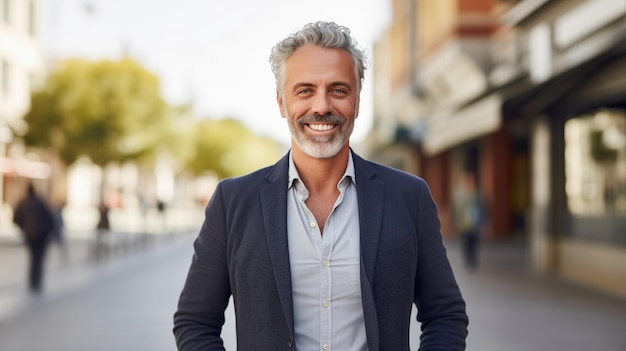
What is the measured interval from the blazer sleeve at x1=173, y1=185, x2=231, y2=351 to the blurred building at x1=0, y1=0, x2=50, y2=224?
35764mm

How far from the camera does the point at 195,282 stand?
92.6 inches

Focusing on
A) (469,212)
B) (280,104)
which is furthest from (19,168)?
(280,104)

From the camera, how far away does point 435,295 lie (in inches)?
92.2

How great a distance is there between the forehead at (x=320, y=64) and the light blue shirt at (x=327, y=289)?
0.38 m

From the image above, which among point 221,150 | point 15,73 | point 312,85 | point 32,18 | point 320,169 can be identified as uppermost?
point 32,18

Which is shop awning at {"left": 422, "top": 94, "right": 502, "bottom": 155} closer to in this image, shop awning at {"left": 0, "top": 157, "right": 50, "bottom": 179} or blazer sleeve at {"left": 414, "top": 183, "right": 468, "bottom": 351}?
blazer sleeve at {"left": 414, "top": 183, "right": 468, "bottom": 351}

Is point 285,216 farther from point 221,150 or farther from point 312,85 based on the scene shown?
point 221,150

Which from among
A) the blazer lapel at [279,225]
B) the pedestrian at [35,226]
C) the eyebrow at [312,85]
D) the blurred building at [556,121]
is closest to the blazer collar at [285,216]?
the blazer lapel at [279,225]

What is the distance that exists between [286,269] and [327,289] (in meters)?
0.12

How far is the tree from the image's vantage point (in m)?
31.7

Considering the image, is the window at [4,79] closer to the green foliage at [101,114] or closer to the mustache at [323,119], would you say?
the green foliage at [101,114]

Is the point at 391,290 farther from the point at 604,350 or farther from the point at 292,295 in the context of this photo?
the point at 604,350

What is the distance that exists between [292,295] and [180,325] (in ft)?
→ 1.11

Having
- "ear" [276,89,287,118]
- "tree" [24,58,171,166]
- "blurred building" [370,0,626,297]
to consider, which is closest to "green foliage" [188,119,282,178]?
"tree" [24,58,171,166]
